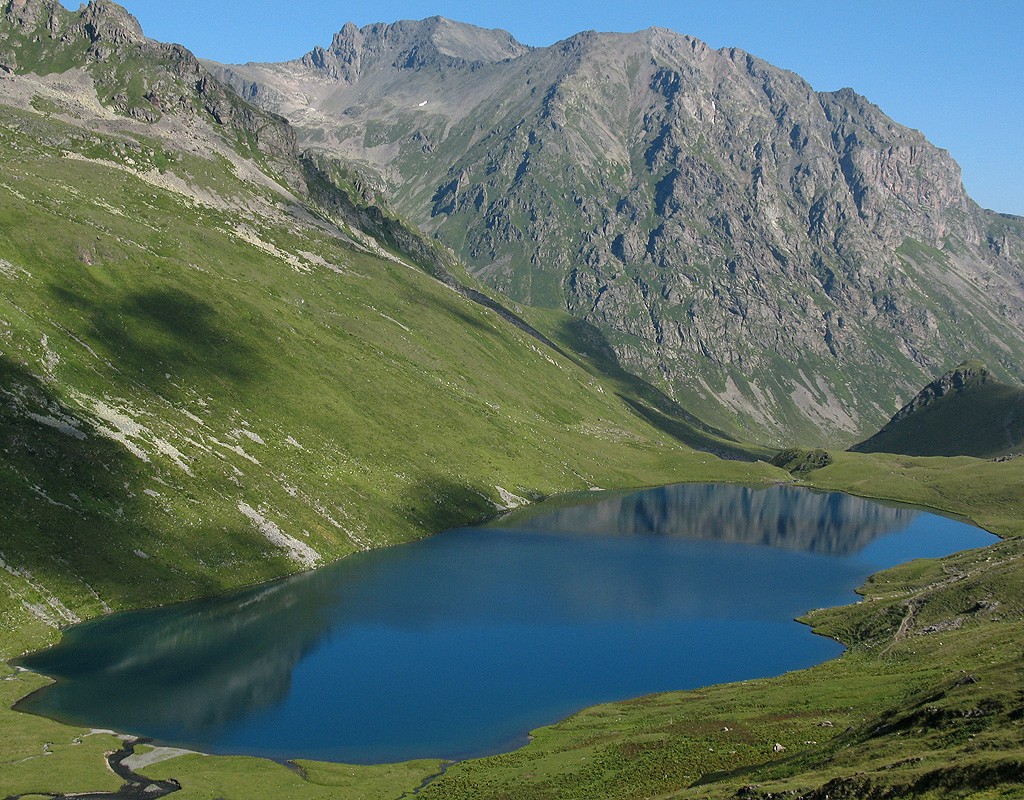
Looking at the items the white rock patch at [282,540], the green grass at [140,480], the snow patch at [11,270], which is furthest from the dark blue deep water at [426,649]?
the snow patch at [11,270]

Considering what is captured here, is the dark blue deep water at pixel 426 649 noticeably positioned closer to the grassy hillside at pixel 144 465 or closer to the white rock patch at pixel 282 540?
the white rock patch at pixel 282 540

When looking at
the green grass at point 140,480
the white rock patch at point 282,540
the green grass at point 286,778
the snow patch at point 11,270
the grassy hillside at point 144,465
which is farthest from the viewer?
the snow patch at point 11,270

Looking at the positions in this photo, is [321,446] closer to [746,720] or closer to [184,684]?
[184,684]

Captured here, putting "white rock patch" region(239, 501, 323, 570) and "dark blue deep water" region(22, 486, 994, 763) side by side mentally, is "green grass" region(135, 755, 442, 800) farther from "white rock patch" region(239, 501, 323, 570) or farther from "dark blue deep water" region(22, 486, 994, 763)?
"white rock patch" region(239, 501, 323, 570)

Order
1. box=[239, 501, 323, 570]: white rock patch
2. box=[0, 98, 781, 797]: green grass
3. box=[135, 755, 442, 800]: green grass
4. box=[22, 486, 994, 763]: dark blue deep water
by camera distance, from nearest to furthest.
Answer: box=[135, 755, 442, 800]: green grass
box=[0, 98, 781, 797]: green grass
box=[22, 486, 994, 763]: dark blue deep water
box=[239, 501, 323, 570]: white rock patch

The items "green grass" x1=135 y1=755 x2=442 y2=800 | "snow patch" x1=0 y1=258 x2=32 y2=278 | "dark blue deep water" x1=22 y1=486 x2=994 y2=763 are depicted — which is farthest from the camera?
"snow patch" x1=0 y1=258 x2=32 y2=278

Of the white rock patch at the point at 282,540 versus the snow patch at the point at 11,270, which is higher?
the snow patch at the point at 11,270

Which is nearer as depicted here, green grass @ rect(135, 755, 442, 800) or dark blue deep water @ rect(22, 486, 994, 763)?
green grass @ rect(135, 755, 442, 800)

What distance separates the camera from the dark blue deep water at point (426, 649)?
281 feet

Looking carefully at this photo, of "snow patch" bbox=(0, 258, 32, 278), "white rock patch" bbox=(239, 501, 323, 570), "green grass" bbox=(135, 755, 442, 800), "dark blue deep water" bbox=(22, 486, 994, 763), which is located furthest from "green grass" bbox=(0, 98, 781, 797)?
"dark blue deep water" bbox=(22, 486, 994, 763)

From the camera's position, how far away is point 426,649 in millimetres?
110875

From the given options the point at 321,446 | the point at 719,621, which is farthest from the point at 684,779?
the point at 321,446

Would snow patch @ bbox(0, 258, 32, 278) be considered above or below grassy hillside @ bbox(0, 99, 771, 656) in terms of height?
above

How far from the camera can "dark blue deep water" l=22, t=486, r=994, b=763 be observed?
85.6m
